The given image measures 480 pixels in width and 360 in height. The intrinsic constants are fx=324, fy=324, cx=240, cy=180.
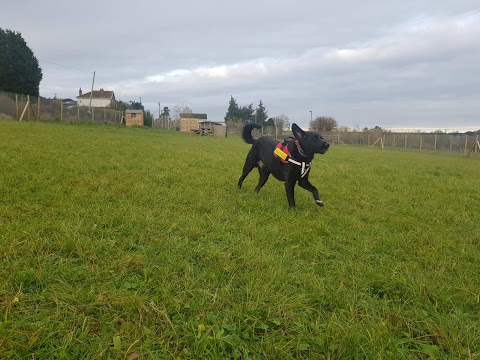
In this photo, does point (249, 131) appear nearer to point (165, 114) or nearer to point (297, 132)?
point (297, 132)

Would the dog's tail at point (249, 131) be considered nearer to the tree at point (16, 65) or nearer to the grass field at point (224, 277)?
the grass field at point (224, 277)

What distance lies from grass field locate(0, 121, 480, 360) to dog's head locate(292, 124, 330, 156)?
0.83 meters

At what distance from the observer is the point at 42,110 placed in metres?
23.7

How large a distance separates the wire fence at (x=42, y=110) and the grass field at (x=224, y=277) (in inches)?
838

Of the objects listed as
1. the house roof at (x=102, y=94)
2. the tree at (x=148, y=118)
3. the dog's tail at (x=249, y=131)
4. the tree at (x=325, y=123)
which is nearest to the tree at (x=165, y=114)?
the tree at (x=148, y=118)

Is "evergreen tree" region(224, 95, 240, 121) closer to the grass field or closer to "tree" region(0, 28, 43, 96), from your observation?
"tree" region(0, 28, 43, 96)

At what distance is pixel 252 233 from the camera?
130 inches

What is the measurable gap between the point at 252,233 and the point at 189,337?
1.68 meters

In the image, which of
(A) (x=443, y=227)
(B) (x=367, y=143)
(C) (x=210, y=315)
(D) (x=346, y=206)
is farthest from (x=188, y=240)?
(B) (x=367, y=143)

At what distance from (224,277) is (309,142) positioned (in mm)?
2697

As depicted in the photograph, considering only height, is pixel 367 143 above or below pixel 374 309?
above

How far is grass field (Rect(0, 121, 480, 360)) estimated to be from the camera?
65.8 inches

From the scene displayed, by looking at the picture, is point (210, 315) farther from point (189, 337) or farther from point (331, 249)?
point (331, 249)

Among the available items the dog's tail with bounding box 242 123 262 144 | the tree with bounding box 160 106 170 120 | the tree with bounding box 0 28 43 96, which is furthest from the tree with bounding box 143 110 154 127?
the dog's tail with bounding box 242 123 262 144
